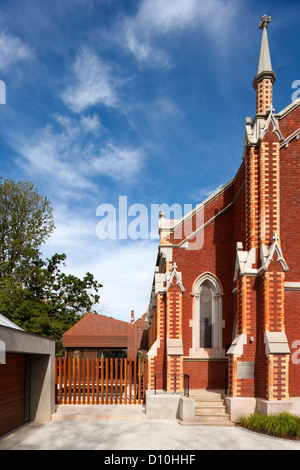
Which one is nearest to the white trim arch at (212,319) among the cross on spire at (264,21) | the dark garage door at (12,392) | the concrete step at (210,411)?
the concrete step at (210,411)

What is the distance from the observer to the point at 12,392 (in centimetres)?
1147

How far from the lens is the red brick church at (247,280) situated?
12.9 m

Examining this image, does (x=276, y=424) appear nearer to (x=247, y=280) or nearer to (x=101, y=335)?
(x=247, y=280)

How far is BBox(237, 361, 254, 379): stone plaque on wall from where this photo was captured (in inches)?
515

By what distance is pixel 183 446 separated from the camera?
9.88m

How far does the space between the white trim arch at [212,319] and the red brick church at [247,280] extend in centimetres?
4

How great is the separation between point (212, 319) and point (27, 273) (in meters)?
20.0

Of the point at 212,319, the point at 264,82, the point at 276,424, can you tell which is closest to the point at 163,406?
the point at 276,424

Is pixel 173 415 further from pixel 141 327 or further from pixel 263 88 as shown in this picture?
pixel 141 327

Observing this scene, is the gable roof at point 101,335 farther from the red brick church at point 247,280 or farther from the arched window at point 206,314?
the arched window at point 206,314

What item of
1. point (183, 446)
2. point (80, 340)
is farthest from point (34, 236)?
point (183, 446)

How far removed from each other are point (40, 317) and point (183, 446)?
74.3ft

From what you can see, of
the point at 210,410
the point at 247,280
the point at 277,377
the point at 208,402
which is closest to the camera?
the point at 277,377

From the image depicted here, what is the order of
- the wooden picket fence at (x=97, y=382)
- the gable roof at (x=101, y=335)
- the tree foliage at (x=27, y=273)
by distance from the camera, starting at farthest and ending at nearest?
the tree foliage at (x=27, y=273) → the gable roof at (x=101, y=335) → the wooden picket fence at (x=97, y=382)
